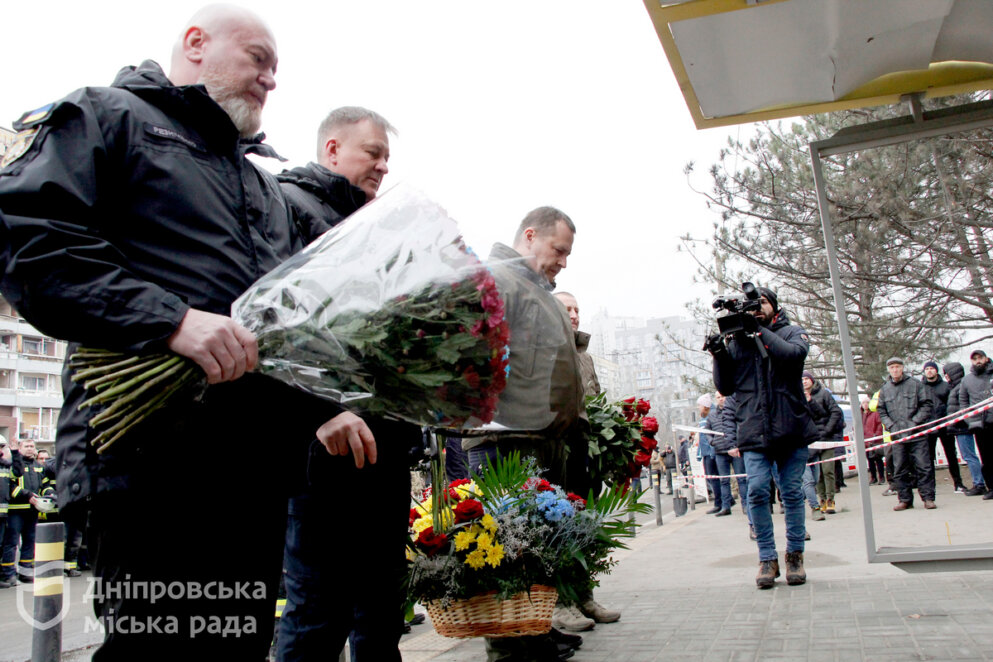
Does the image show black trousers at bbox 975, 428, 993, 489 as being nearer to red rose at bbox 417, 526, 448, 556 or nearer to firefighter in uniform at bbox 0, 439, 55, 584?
red rose at bbox 417, 526, 448, 556

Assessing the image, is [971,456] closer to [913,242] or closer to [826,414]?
[826,414]

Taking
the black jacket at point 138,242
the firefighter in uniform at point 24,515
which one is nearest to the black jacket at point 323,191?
the black jacket at point 138,242

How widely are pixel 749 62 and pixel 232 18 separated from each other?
2.79 meters

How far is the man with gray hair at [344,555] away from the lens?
2.38 meters

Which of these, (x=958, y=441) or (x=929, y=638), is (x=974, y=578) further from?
(x=958, y=441)

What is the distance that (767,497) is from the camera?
18.8 ft

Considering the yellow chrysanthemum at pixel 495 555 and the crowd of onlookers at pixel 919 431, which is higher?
the crowd of onlookers at pixel 919 431

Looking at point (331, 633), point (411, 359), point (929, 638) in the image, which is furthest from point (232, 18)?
point (929, 638)

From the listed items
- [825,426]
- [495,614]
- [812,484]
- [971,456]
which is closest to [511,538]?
[495,614]

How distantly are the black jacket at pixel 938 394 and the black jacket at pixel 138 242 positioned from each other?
11228 mm

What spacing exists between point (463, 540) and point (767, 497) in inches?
127

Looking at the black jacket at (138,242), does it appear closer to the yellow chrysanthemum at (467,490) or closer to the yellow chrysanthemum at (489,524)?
the yellow chrysanthemum at (489,524)

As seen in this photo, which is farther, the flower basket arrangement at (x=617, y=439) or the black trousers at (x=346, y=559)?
the flower basket arrangement at (x=617, y=439)

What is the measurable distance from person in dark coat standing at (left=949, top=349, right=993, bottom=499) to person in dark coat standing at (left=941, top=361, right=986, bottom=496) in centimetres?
14
